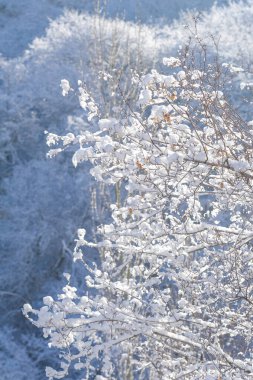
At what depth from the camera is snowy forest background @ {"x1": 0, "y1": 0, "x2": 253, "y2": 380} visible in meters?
9.89

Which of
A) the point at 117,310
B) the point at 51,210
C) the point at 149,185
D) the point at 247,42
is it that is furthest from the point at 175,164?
the point at 247,42

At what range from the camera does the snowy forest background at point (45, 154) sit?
9.89m

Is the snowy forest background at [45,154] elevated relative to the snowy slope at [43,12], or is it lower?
lower

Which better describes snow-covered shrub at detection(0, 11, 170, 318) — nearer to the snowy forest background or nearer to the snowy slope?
the snowy forest background

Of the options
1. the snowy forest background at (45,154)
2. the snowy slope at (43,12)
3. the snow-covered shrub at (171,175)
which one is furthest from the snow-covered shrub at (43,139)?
the snow-covered shrub at (171,175)

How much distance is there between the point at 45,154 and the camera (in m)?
12.4

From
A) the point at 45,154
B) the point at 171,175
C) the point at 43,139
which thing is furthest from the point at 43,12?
the point at 171,175

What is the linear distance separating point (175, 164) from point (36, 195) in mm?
8563

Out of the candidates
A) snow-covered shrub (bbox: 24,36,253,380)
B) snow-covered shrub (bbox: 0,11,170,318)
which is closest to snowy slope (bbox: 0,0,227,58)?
snow-covered shrub (bbox: 0,11,170,318)

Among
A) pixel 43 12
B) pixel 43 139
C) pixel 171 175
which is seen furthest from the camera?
pixel 43 12

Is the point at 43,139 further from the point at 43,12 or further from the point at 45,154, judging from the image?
the point at 43,12

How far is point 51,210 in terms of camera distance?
36.2 ft

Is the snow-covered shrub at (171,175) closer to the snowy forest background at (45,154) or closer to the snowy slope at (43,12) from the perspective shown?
the snowy forest background at (45,154)

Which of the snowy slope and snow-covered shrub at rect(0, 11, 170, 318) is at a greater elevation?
the snowy slope
